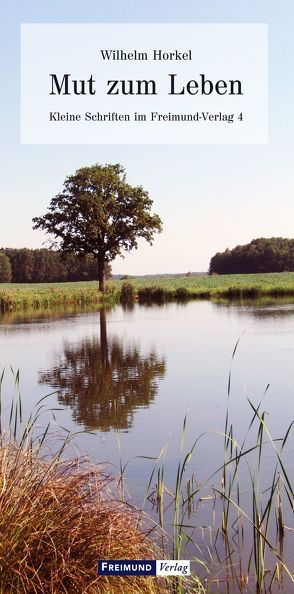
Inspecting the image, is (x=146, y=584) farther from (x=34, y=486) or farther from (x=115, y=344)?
(x=115, y=344)

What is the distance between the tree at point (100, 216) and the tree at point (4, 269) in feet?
138

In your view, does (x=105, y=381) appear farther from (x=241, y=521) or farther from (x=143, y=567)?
(x=143, y=567)

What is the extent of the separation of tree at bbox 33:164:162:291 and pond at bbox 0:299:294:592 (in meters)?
22.8

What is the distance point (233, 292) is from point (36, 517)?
155 ft

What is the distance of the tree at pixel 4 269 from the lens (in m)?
92.4

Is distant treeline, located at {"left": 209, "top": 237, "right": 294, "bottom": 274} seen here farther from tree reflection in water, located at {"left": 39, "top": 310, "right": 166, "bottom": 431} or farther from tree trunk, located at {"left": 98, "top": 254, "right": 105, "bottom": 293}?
tree reflection in water, located at {"left": 39, "top": 310, "right": 166, "bottom": 431}

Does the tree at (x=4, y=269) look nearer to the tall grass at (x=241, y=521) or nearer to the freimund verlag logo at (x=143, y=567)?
the tall grass at (x=241, y=521)

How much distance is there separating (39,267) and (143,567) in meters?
95.0

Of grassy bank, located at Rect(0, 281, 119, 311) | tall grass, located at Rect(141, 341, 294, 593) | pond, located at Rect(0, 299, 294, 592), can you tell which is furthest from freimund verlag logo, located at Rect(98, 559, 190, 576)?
grassy bank, located at Rect(0, 281, 119, 311)

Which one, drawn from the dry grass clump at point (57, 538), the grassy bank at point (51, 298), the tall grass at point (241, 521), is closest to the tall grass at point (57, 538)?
the dry grass clump at point (57, 538)

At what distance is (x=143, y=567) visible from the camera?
3.76m

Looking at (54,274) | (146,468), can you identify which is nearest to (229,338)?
(146,468)

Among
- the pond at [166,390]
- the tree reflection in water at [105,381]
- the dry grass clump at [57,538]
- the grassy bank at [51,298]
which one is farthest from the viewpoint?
the grassy bank at [51,298]

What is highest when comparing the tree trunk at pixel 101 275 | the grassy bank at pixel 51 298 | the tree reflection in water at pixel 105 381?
the tree trunk at pixel 101 275
